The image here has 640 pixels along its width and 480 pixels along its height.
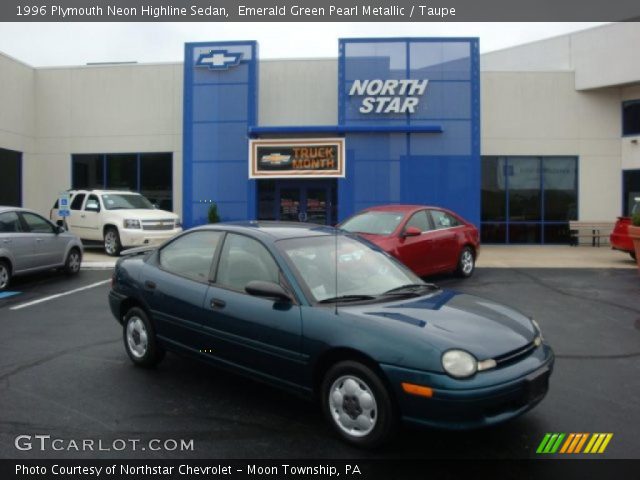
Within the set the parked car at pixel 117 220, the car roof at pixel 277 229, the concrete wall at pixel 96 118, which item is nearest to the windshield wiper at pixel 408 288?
the car roof at pixel 277 229

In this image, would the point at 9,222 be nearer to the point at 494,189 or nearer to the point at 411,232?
the point at 411,232

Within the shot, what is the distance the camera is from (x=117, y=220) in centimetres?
1535

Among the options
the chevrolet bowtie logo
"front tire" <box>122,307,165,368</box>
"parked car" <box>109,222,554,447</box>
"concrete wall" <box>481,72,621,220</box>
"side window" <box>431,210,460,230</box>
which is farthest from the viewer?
"concrete wall" <box>481,72,621,220</box>

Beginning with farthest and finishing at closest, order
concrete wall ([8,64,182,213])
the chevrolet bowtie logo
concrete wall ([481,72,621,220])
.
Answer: concrete wall ([8,64,182,213]) → concrete wall ([481,72,621,220]) → the chevrolet bowtie logo

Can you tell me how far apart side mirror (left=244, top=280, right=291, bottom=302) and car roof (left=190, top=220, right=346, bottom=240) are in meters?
0.61

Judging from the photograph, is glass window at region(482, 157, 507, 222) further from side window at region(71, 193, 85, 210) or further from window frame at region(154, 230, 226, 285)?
window frame at region(154, 230, 226, 285)

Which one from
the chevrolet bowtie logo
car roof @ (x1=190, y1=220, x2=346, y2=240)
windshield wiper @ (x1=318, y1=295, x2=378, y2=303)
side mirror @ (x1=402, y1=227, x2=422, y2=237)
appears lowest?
windshield wiper @ (x1=318, y1=295, x2=378, y2=303)

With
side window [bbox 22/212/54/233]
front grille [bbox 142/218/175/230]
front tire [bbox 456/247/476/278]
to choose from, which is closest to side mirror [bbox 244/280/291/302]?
front tire [bbox 456/247/476/278]

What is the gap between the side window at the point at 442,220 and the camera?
11180mm

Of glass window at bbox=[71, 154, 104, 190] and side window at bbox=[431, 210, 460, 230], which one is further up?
glass window at bbox=[71, 154, 104, 190]

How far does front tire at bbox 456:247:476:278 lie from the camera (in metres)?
11.6

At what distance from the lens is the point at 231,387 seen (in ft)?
16.4

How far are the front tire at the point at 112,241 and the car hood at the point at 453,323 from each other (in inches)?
493

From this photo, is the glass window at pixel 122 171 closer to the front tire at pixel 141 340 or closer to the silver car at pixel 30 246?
the silver car at pixel 30 246
